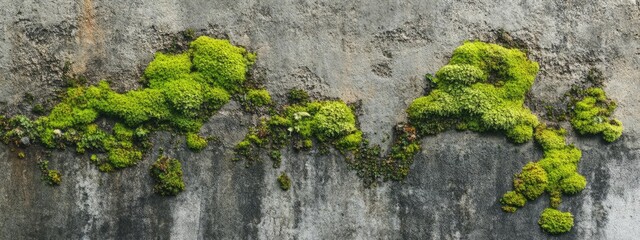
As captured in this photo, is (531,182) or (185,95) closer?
(185,95)

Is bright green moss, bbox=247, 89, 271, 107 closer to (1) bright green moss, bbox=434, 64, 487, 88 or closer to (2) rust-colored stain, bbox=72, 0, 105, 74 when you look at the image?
(2) rust-colored stain, bbox=72, 0, 105, 74

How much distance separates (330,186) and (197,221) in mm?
1121

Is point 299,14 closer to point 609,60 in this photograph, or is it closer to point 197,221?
point 197,221

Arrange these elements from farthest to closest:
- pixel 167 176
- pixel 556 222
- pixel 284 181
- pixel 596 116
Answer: pixel 596 116 < pixel 556 222 < pixel 284 181 < pixel 167 176

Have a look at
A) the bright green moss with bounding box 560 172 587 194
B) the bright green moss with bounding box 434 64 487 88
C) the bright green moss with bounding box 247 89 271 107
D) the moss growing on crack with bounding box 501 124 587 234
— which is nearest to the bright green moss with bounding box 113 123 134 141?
the bright green moss with bounding box 247 89 271 107

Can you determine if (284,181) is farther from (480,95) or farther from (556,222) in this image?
(556,222)

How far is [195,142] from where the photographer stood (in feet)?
16.5

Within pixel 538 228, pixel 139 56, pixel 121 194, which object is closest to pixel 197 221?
pixel 121 194

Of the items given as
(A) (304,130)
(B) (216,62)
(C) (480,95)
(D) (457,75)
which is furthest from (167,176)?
(C) (480,95)

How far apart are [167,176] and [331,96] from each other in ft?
4.92

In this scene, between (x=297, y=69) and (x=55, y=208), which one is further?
(x=297, y=69)

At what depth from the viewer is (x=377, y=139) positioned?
17.1ft

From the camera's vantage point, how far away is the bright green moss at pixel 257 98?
5.14m

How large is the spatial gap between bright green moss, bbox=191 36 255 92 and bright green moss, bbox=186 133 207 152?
0.48 m
